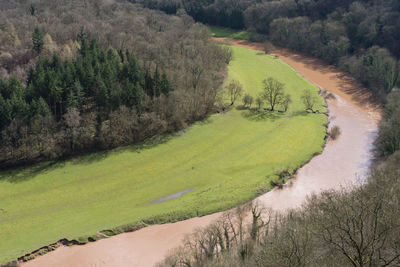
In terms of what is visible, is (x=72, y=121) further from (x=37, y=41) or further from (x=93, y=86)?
(x=37, y=41)

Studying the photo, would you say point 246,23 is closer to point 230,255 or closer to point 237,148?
point 237,148

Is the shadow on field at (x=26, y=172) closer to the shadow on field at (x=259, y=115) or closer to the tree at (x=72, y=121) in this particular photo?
the tree at (x=72, y=121)

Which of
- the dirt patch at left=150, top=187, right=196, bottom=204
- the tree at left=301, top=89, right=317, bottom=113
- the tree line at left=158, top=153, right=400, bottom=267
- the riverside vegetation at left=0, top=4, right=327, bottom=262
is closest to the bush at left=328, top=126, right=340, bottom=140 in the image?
the riverside vegetation at left=0, top=4, right=327, bottom=262

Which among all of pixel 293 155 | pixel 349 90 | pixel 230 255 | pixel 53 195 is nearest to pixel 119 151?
pixel 53 195

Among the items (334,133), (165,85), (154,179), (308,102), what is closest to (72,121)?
(154,179)

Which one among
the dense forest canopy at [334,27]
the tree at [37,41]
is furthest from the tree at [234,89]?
the tree at [37,41]

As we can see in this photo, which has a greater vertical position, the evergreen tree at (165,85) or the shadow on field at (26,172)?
the evergreen tree at (165,85)
